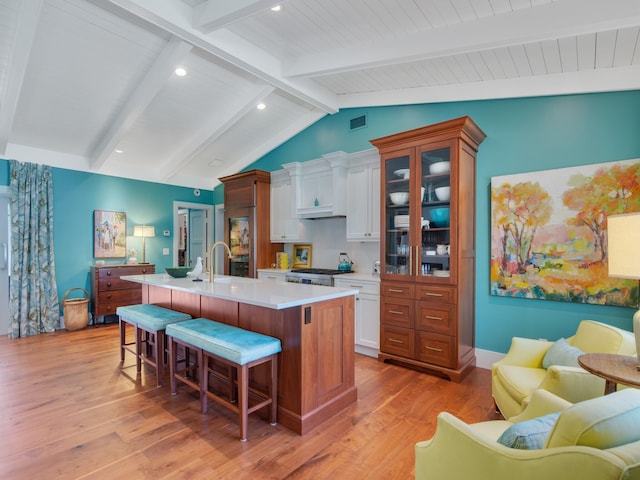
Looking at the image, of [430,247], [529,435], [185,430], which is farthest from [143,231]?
[529,435]

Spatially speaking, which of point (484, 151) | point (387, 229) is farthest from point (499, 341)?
point (484, 151)

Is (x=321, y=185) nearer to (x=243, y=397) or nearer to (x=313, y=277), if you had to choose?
(x=313, y=277)

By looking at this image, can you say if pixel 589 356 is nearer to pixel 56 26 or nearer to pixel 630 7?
pixel 630 7

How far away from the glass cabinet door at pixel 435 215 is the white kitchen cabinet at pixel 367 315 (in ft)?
2.10

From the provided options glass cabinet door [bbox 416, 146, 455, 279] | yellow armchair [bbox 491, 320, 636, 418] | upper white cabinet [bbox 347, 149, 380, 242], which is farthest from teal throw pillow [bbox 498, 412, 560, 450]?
upper white cabinet [bbox 347, 149, 380, 242]

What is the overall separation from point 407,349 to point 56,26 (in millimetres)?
4434

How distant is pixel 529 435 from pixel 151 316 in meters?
3.03

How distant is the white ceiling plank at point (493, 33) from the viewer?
2.18 metres

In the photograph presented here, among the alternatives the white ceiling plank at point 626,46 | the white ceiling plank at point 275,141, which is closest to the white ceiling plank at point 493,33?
the white ceiling plank at point 626,46

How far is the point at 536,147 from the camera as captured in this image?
3195 mm

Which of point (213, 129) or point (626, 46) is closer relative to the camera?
point (626, 46)

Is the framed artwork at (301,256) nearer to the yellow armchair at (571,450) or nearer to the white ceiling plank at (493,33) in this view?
the white ceiling plank at (493,33)

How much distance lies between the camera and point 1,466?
1929mm

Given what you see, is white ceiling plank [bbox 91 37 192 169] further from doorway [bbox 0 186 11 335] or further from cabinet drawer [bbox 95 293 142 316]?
cabinet drawer [bbox 95 293 142 316]
